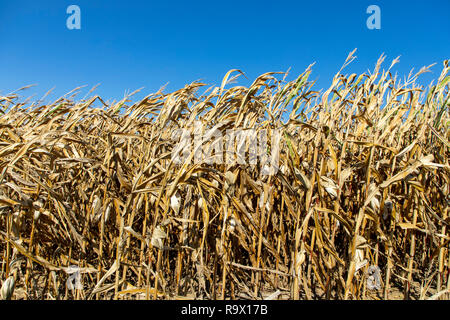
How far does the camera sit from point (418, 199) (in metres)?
1.54

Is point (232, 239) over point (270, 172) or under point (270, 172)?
under

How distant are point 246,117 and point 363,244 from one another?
0.78 m

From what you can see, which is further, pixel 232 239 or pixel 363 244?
pixel 232 239

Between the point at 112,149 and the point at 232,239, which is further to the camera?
the point at 232,239

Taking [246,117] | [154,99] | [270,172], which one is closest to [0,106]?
[154,99]

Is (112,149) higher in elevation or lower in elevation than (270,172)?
higher

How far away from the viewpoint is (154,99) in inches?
71.2

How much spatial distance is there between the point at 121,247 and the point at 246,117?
0.81 metres
